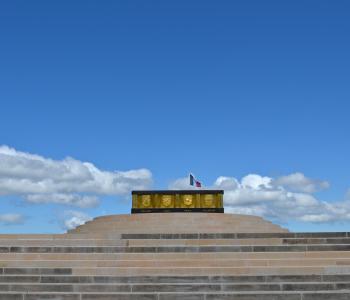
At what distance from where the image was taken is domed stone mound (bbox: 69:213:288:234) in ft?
85.9

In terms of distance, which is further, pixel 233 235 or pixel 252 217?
pixel 252 217

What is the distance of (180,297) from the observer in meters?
13.5

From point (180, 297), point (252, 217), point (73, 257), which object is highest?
point (252, 217)

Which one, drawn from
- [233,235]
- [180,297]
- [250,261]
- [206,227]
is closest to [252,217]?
[206,227]

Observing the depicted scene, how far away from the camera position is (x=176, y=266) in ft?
49.9

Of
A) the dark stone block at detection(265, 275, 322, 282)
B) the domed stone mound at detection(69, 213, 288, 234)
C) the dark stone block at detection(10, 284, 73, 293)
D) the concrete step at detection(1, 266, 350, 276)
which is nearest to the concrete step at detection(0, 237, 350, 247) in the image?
the concrete step at detection(1, 266, 350, 276)

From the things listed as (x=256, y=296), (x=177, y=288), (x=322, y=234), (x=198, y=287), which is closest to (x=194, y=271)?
(x=198, y=287)

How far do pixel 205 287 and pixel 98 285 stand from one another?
2598 mm

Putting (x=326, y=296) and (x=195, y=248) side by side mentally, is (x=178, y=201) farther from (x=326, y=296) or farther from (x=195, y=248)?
(x=326, y=296)

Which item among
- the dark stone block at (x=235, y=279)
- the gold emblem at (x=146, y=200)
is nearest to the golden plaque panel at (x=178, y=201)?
the gold emblem at (x=146, y=200)

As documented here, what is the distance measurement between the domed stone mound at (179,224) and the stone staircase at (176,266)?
9.12 metres

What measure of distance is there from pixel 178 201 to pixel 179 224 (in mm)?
3181

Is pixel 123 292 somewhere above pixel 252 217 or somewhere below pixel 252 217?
below

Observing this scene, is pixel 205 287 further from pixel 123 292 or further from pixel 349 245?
pixel 349 245
